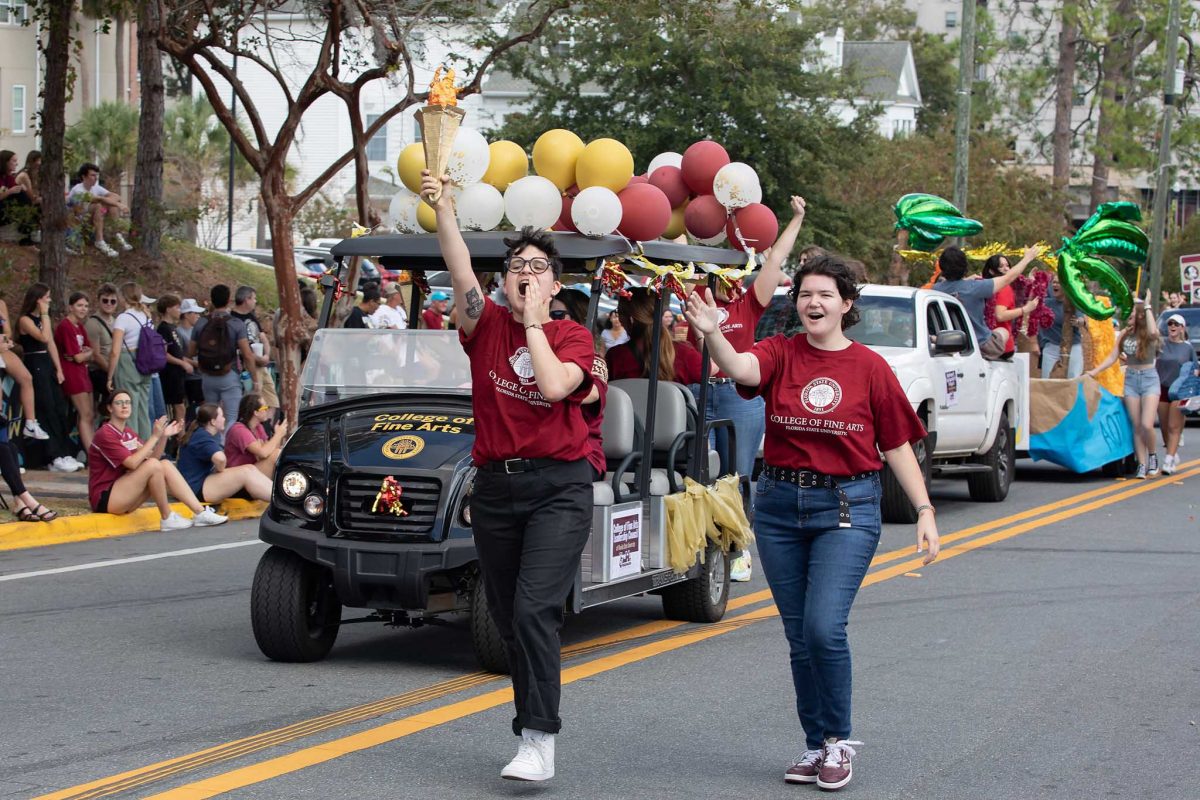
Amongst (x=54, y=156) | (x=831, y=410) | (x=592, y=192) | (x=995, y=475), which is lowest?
(x=995, y=475)

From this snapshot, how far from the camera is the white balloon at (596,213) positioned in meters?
8.09

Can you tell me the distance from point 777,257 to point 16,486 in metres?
7.55

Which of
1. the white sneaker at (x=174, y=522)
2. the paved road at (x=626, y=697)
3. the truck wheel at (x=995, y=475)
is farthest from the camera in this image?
the truck wheel at (x=995, y=475)

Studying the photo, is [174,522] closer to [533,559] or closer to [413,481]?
[413,481]

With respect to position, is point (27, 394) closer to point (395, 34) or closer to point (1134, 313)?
point (395, 34)

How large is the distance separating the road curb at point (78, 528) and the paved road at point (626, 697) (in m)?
0.94

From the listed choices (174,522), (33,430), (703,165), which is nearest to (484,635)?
(703,165)

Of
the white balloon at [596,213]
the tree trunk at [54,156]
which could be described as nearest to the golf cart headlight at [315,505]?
the white balloon at [596,213]

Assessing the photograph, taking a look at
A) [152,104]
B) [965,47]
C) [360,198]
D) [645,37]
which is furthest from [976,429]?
[645,37]

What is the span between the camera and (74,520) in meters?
12.9

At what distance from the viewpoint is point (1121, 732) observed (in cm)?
699

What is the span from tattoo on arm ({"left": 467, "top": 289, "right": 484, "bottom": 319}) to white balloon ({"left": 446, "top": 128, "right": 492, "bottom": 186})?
2.38 m

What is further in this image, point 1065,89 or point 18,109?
point 18,109

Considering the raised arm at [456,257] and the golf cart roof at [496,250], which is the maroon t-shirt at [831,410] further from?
the golf cart roof at [496,250]
